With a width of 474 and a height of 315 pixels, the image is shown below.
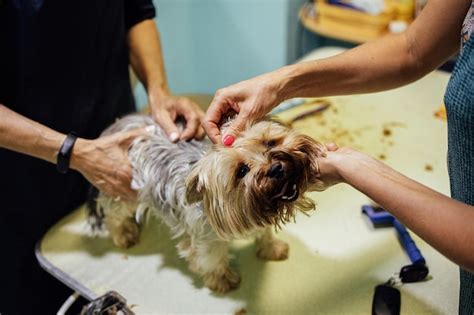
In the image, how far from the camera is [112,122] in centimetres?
150

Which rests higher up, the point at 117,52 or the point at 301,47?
the point at 117,52

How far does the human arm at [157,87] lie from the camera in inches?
50.6

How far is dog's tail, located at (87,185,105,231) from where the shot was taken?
135cm

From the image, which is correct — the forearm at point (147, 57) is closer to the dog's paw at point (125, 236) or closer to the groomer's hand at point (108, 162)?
the groomer's hand at point (108, 162)

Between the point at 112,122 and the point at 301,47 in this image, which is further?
the point at 301,47

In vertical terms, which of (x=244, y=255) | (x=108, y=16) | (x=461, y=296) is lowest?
(x=244, y=255)

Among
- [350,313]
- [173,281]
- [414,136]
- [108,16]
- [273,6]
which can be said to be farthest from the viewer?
[273,6]

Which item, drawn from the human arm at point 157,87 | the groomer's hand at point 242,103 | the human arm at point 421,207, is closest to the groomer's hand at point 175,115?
the human arm at point 157,87

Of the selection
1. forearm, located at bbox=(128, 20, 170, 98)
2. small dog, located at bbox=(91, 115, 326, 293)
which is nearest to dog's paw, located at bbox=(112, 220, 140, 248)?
small dog, located at bbox=(91, 115, 326, 293)

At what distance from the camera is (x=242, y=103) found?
42.9 inches

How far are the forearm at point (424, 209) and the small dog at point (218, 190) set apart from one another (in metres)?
0.17

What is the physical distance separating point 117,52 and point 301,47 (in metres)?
1.46

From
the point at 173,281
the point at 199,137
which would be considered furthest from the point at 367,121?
the point at 173,281

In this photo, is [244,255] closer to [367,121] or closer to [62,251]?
[62,251]
